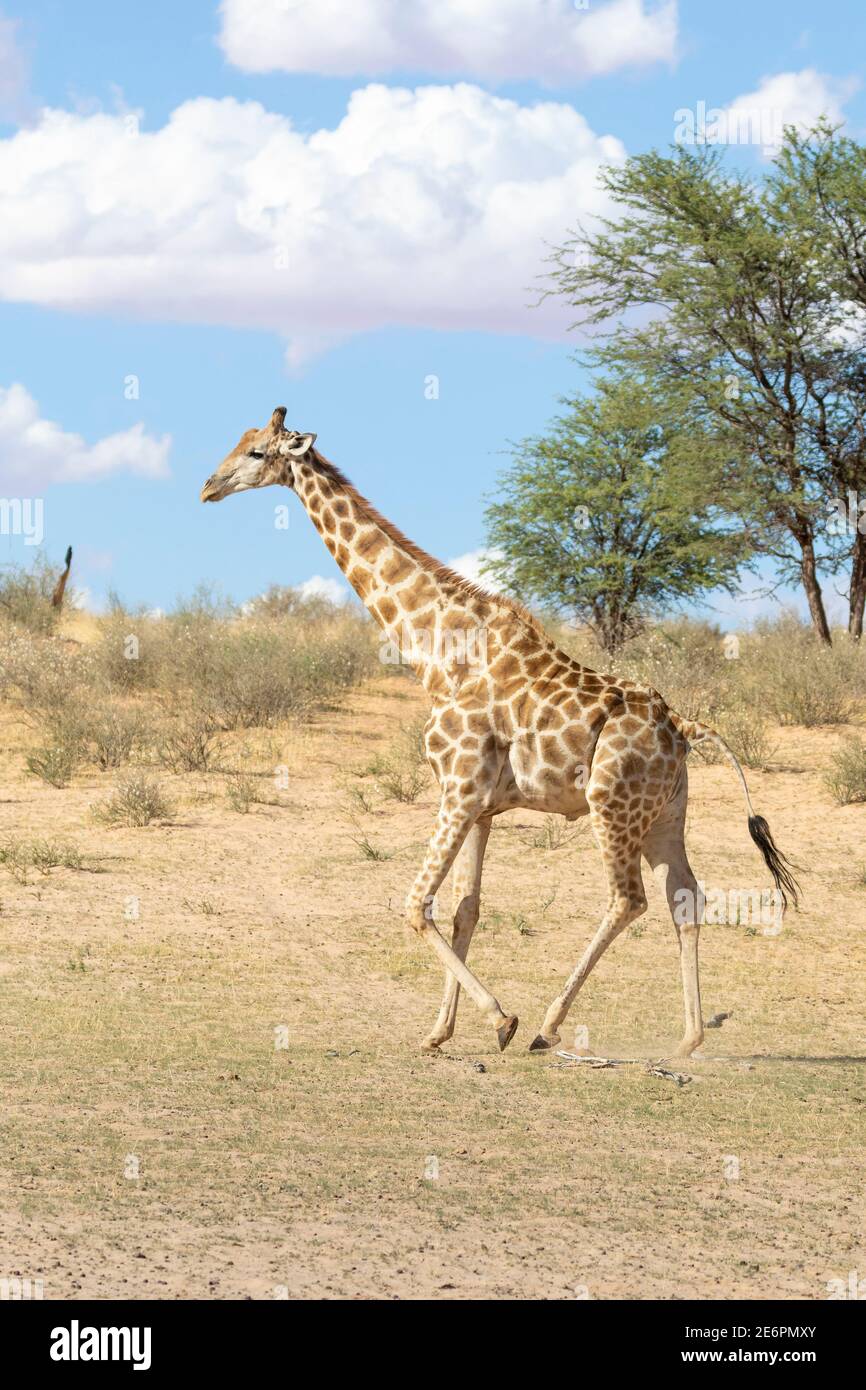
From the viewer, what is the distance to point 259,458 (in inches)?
377

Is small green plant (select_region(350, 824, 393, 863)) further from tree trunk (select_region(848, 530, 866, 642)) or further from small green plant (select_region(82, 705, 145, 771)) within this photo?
tree trunk (select_region(848, 530, 866, 642))

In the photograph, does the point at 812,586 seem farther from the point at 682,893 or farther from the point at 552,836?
the point at 682,893

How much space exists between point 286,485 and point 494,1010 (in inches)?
127

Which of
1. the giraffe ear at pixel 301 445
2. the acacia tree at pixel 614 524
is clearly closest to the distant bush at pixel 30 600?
the acacia tree at pixel 614 524

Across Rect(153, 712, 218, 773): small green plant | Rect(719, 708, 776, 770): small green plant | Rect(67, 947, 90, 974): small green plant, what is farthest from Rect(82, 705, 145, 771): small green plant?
Rect(67, 947, 90, 974): small green plant

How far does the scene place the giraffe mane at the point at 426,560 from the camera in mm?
9266

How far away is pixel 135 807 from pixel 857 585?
658 inches

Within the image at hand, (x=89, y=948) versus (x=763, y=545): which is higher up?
(x=763, y=545)

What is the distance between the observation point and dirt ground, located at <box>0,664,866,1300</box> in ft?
19.2

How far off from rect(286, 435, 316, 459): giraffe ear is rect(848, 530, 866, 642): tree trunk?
2026 centimetres

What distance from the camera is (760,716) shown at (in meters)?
20.8

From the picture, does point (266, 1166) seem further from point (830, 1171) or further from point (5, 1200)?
point (830, 1171)

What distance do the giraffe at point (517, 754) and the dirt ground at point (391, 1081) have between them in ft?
2.29
